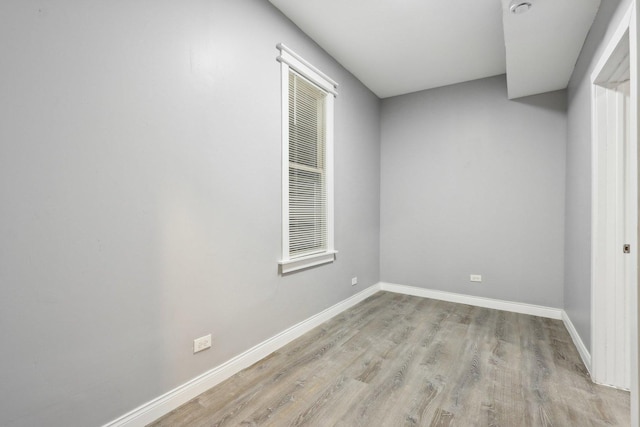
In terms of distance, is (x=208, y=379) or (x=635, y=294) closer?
(x=635, y=294)

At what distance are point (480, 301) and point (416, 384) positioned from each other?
213cm

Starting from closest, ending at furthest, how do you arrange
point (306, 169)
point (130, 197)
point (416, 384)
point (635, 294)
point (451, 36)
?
point (635, 294)
point (130, 197)
point (416, 384)
point (451, 36)
point (306, 169)

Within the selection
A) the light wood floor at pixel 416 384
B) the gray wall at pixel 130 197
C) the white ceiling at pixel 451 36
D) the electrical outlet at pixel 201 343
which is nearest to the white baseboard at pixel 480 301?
the light wood floor at pixel 416 384

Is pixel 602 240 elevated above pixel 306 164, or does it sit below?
below

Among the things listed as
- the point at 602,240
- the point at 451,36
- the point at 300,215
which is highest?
the point at 451,36

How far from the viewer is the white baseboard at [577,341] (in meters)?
2.18

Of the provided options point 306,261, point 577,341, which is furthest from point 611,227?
point 306,261

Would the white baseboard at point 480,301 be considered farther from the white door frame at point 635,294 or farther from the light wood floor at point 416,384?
the white door frame at point 635,294

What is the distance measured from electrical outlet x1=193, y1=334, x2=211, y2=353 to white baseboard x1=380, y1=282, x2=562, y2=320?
115 inches

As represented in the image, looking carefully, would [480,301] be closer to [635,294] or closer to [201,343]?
[635,294]

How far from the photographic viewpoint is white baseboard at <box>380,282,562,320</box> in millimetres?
3340

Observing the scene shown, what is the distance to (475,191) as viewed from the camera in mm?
3748

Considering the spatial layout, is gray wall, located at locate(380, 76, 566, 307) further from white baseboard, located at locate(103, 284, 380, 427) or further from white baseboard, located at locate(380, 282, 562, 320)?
white baseboard, located at locate(103, 284, 380, 427)

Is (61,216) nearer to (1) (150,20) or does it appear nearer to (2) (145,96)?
(2) (145,96)
